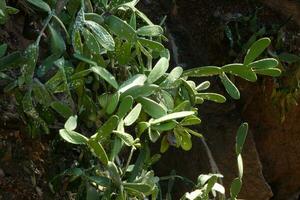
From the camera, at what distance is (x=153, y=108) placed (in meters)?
1.08

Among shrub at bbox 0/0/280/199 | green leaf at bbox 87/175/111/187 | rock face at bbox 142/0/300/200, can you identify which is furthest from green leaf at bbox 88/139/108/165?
rock face at bbox 142/0/300/200

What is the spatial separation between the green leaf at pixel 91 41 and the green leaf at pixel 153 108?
137 mm

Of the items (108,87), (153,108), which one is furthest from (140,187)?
(108,87)

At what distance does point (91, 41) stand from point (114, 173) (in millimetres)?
264

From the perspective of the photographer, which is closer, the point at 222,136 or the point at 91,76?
the point at 91,76

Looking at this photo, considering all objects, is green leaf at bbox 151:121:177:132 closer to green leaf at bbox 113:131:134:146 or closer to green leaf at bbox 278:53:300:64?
green leaf at bbox 113:131:134:146

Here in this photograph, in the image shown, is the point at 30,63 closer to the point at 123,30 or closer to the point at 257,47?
Result: the point at 123,30

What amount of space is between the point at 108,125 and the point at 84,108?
0.22 meters

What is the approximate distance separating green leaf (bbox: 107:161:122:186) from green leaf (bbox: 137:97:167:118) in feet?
0.44

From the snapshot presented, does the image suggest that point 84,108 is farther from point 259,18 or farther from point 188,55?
point 259,18

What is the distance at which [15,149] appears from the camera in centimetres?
140

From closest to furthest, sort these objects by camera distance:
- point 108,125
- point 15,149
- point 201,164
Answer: point 108,125, point 15,149, point 201,164

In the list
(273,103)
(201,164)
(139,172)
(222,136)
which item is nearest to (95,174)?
(139,172)

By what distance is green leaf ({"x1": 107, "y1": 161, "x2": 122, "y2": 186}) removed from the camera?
1.03 metres
